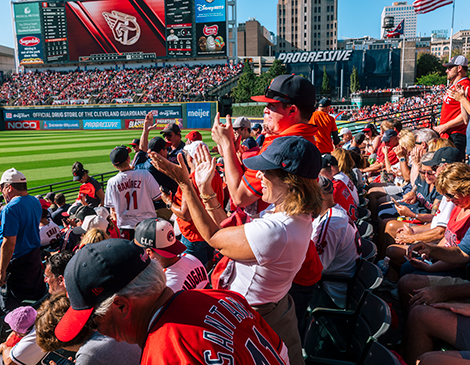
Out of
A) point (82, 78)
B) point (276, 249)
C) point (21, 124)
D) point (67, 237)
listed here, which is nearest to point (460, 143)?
point (276, 249)

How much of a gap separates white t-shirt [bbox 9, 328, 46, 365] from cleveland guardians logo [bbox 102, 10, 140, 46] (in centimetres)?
5184

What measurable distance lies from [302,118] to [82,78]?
53.9 metres

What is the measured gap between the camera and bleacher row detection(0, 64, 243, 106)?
44156mm

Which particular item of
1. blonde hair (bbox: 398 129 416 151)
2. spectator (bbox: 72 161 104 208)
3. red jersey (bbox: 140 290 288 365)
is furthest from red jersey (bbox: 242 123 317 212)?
spectator (bbox: 72 161 104 208)

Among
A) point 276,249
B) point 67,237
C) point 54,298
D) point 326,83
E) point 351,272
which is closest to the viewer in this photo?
point 276,249

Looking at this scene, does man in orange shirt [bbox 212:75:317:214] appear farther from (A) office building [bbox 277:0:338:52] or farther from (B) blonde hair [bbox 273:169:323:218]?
(A) office building [bbox 277:0:338:52]

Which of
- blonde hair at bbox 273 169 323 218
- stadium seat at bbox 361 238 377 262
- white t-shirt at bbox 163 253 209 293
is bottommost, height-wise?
stadium seat at bbox 361 238 377 262

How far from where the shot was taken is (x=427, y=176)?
14.0ft

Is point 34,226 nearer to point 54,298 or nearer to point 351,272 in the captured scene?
point 54,298

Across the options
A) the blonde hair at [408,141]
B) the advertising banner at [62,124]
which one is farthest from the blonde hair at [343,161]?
the advertising banner at [62,124]

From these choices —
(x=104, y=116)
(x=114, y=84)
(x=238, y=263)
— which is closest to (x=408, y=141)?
(x=238, y=263)

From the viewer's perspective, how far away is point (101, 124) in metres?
36.8

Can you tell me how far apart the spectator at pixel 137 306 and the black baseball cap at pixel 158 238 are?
1272 mm

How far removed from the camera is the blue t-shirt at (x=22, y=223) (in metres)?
4.15
